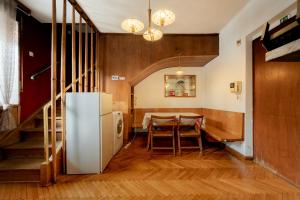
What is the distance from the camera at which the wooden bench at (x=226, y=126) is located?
3.51 metres

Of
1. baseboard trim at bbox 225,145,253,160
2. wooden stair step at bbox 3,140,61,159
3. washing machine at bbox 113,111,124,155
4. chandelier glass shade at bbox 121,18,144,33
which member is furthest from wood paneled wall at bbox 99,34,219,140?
baseboard trim at bbox 225,145,253,160

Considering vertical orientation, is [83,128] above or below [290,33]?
below

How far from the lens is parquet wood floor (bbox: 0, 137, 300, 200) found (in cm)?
224

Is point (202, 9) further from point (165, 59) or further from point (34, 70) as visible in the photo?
point (34, 70)

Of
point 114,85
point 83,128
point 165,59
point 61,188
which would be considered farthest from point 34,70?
point 165,59

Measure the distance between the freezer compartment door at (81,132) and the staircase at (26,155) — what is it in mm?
326

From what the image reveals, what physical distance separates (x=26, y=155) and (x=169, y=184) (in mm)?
2289

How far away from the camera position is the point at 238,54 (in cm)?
370

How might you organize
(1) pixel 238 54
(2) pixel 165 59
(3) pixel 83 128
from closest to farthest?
(3) pixel 83 128 → (1) pixel 238 54 → (2) pixel 165 59

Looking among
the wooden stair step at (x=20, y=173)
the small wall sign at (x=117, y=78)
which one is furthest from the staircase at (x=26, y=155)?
the small wall sign at (x=117, y=78)

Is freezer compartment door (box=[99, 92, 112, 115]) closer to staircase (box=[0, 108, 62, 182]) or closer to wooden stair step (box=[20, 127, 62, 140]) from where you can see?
staircase (box=[0, 108, 62, 182])

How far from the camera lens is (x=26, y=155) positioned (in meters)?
3.00

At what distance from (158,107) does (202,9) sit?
3403 millimetres

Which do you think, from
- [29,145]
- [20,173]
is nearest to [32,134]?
[29,145]
